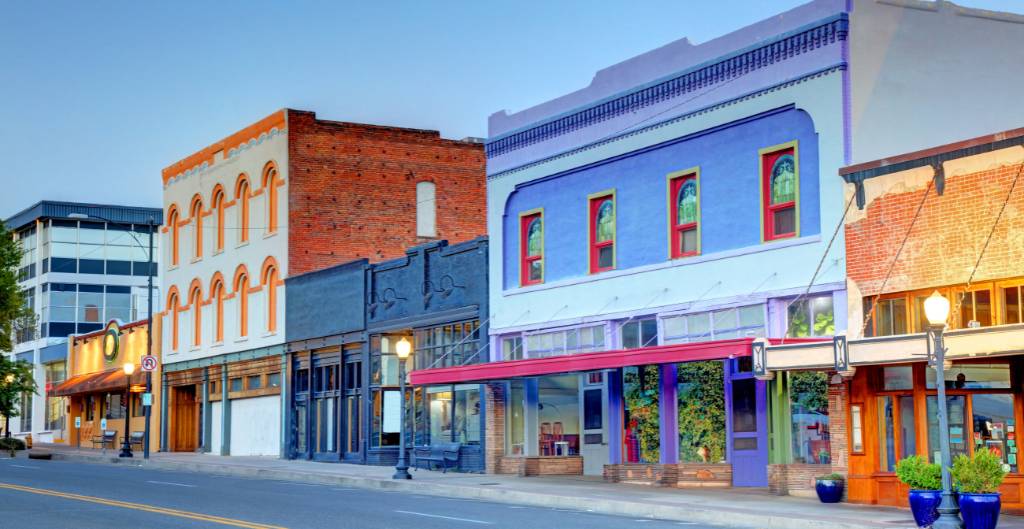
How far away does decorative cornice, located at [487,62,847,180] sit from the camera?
2548 centimetres

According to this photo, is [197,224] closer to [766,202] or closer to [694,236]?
[694,236]

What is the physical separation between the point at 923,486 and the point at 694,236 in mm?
9958

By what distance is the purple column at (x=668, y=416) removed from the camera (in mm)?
28938

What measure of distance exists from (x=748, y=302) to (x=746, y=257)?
894mm

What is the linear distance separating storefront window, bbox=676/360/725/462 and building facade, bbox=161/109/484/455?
20.5 m

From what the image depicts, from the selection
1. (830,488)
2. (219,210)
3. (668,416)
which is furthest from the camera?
(219,210)

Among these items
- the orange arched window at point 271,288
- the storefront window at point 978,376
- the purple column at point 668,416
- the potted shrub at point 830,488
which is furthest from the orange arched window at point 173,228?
the storefront window at point 978,376

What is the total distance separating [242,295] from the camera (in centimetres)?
5175

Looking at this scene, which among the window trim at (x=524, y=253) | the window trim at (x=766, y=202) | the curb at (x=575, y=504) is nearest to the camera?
the curb at (x=575, y=504)

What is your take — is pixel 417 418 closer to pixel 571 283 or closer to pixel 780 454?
pixel 571 283

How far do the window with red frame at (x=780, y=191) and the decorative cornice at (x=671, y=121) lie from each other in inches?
47.9

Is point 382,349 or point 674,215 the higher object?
point 674,215

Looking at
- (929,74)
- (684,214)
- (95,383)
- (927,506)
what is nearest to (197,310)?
(95,383)

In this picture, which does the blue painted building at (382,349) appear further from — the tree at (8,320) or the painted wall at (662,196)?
the tree at (8,320)
